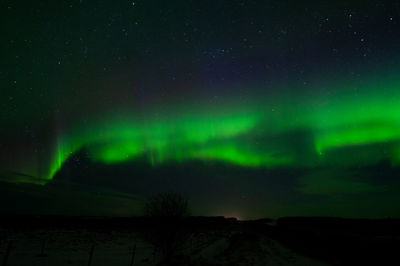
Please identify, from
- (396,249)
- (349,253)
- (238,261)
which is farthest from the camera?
(238,261)

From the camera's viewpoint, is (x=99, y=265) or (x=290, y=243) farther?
(x=290, y=243)

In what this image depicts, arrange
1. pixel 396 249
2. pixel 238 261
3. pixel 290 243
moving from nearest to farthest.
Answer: pixel 396 249, pixel 238 261, pixel 290 243

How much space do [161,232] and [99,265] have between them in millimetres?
7421

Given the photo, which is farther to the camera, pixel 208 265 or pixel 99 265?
pixel 99 265

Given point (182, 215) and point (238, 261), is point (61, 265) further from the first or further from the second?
point (238, 261)

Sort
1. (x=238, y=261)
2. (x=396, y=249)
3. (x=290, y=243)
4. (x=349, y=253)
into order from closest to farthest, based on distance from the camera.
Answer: (x=396, y=249) → (x=349, y=253) → (x=238, y=261) → (x=290, y=243)

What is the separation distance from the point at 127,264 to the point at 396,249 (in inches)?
1044

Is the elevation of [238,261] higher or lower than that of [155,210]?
lower

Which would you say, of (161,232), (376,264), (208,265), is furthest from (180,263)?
(376,264)

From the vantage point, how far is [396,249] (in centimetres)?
2936

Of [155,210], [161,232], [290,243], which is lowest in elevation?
[290,243]

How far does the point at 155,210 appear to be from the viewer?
3797 centimetres

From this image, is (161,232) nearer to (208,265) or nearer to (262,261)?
(208,265)

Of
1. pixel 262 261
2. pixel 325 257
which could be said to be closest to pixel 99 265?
pixel 262 261
